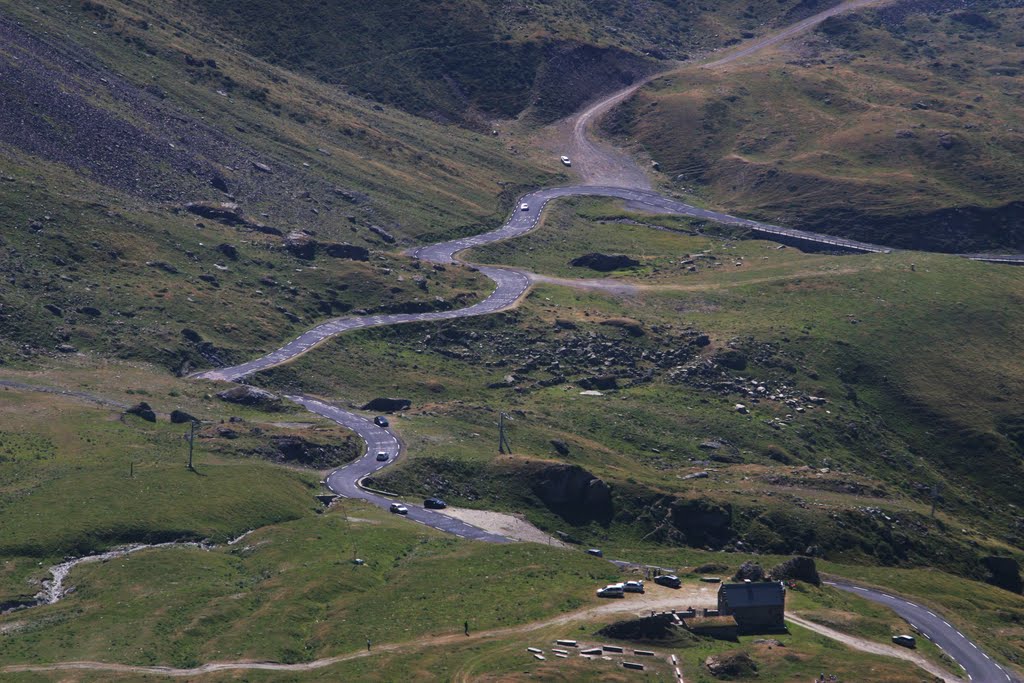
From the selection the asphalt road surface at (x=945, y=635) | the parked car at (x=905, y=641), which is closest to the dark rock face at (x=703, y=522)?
the asphalt road surface at (x=945, y=635)

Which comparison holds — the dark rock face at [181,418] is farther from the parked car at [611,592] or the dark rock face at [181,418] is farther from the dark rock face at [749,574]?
the dark rock face at [749,574]

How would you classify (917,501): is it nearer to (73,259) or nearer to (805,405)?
(805,405)

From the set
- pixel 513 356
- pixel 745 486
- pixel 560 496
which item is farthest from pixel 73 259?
pixel 745 486

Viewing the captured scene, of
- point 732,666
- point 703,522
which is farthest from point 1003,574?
point 732,666

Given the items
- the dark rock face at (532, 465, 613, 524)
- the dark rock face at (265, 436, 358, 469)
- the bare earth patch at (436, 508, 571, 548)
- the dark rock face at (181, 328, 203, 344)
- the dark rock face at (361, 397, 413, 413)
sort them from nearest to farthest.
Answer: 1. the bare earth patch at (436, 508, 571, 548)
2. the dark rock face at (532, 465, 613, 524)
3. the dark rock face at (265, 436, 358, 469)
4. the dark rock face at (361, 397, 413, 413)
5. the dark rock face at (181, 328, 203, 344)

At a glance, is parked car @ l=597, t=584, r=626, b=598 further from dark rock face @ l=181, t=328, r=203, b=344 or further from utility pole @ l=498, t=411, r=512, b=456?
dark rock face @ l=181, t=328, r=203, b=344

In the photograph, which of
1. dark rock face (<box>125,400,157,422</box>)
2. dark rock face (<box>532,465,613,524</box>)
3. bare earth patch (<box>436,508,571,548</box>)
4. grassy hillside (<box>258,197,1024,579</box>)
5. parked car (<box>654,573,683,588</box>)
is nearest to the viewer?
parked car (<box>654,573,683,588</box>)

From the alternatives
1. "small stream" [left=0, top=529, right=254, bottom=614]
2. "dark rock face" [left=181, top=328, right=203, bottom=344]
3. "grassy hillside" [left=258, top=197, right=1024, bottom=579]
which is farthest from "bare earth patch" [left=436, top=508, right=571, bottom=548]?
"dark rock face" [left=181, top=328, right=203, bottom=344]
